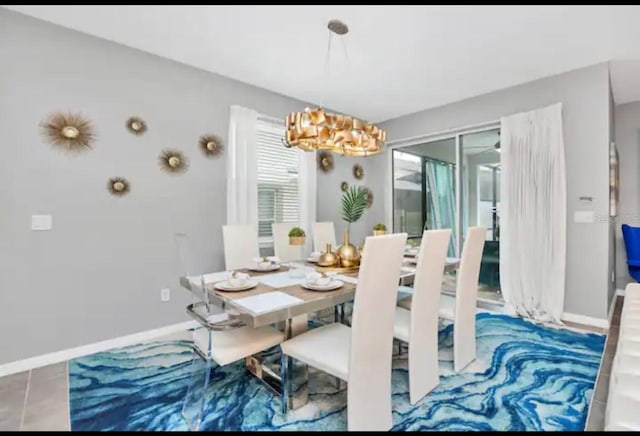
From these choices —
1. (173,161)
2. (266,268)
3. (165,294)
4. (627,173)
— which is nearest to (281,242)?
(266,268)

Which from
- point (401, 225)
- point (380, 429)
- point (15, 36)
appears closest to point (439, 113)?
point (401, 225)

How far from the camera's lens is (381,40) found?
8.97 ft

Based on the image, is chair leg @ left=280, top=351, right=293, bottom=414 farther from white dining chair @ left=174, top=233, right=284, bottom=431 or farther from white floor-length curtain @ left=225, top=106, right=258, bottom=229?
white floor-length curtain @ left=225, top=106, right=258, bottom=229

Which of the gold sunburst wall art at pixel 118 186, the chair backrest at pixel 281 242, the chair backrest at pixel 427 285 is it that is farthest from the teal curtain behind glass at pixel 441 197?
the gold sunburst wall art at pixel 118 186

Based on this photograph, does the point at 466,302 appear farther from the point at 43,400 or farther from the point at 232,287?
the point at 43,400

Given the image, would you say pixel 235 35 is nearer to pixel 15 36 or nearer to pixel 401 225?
A: pixel 15 36

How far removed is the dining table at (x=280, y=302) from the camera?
153 centimetres

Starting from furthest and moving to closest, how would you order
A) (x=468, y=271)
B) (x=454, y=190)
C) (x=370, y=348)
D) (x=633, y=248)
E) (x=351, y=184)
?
(x=351, y=184) → (x=454, y=190) → (x=633, y=248) → (x=468, y=271) → (x=370, y=348)

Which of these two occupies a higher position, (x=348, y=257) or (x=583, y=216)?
(x=583, y=216)

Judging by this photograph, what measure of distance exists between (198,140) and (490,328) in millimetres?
3604

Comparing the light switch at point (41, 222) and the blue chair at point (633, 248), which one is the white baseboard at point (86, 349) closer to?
the light switch at point (41, 222)

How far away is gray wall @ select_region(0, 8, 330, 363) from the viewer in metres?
2.38

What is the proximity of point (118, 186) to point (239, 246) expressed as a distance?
121cm

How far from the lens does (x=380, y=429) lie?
62.3 inches
